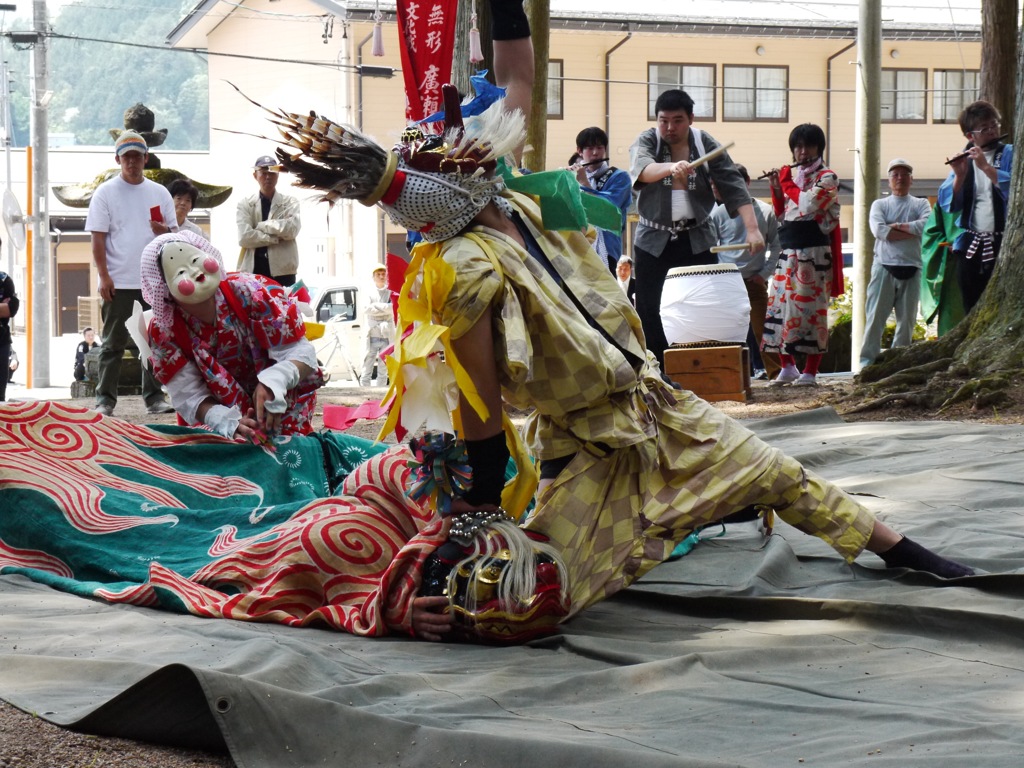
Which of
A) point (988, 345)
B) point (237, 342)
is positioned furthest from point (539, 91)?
→ point (237, 342)

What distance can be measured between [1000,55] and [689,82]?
1457 cm

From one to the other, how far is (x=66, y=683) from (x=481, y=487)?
92 centimetres

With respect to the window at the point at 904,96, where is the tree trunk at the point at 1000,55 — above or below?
below

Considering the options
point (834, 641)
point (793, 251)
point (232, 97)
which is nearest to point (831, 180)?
point (793, 251)

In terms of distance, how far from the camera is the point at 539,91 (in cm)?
809

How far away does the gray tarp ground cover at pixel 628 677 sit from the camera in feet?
6.68

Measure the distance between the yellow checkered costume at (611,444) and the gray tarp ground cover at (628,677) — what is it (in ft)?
0.61

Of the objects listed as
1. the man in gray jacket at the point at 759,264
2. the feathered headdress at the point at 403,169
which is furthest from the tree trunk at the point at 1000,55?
the feathered headdress at the point at 403,169

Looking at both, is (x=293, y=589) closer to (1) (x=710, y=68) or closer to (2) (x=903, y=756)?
(2) (x=903, y=756)

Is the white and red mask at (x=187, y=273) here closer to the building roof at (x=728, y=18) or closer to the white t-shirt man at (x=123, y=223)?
the white t-shirt man at (x=123, y=223)

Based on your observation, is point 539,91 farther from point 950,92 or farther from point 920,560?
point 950,92

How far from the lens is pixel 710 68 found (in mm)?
24406

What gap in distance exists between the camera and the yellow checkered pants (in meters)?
2.89

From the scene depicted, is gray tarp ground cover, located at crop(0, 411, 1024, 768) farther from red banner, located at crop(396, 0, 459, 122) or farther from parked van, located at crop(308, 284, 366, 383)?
parked van, located at crop(308, 284, 366, 383)
